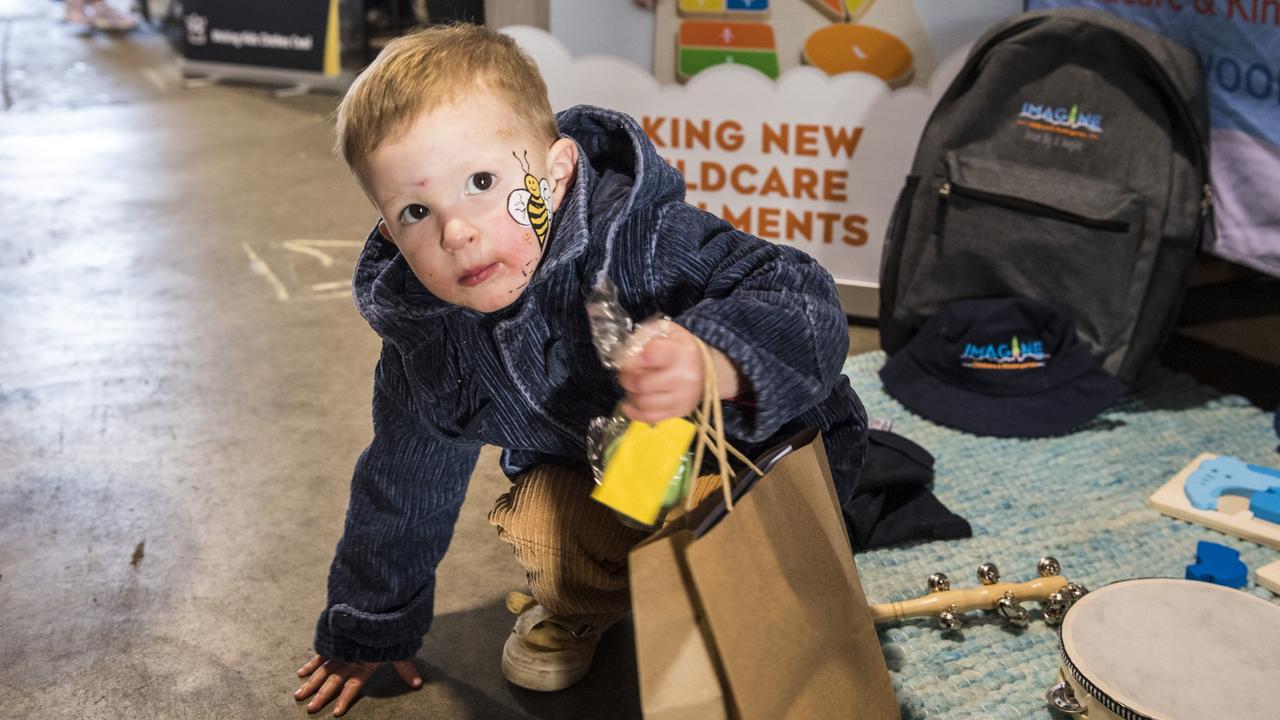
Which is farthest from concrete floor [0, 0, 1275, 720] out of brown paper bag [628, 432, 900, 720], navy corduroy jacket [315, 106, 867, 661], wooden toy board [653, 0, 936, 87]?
wooden toy board [653, 0, 936, 87]

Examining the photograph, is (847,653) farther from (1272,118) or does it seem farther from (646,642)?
(1272,118)

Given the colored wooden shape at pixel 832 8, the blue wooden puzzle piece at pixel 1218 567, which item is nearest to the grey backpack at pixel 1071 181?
the colored wooden shape at pixel 832 8

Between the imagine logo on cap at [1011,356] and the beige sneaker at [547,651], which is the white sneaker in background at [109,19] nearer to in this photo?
the imagine logo on cap at [1011,356]

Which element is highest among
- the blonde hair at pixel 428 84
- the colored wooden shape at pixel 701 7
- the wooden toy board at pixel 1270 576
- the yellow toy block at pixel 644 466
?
the blonde hair at pixel 428 84

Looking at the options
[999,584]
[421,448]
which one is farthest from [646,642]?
[999,584]

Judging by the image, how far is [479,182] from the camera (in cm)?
91

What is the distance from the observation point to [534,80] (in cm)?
98

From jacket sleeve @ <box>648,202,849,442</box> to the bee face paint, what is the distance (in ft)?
0.30

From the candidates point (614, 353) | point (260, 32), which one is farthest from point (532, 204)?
point (260, 32)

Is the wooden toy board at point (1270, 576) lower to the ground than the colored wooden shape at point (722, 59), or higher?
lower

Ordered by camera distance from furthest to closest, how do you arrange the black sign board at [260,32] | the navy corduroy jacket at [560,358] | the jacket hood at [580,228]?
the black sign board at [260,32] < the jacket hood at [580,228] < the navy corduroy jacket at [560,358]

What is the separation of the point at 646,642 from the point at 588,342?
12.6 inches

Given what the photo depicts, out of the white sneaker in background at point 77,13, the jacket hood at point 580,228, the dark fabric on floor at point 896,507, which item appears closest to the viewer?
the jacket hood at point 580,228

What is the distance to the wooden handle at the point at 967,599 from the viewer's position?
117cm
